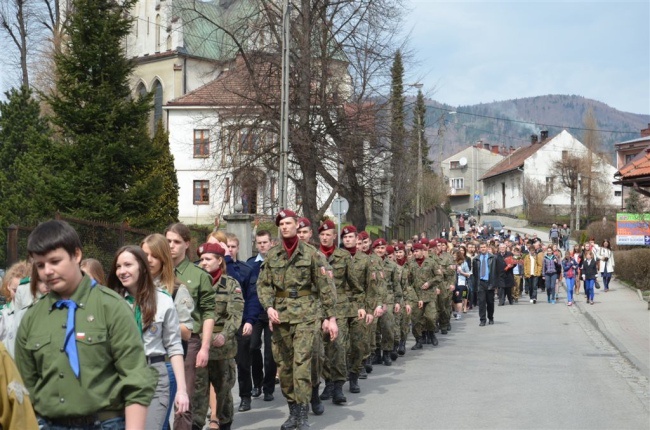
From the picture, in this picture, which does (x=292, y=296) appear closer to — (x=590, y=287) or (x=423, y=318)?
(x=423, y=318)

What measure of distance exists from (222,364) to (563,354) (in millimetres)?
9197

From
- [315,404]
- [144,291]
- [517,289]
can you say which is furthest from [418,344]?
[517,289]

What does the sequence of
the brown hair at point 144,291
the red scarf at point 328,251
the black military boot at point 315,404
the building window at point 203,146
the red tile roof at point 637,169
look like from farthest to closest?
the building window at point 203,146 → the red tile roof at point 637,169 → the red scarf at point 328,251 → the black military boot at point 315,404 → the brown hair at point 144,291

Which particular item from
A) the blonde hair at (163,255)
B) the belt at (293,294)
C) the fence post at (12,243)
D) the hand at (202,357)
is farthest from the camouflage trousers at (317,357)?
the fence post at (12,243)

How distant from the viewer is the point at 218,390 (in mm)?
8336

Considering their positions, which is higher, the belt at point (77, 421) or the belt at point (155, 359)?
the belt at point (155, 359)

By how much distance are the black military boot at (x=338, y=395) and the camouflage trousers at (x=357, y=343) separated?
3.45 ft

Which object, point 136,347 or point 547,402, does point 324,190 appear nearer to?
point 547,402

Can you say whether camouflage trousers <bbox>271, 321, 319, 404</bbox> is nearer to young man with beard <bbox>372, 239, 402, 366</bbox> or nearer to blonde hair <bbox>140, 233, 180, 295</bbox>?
blonde hair <bbox>140, 233, 180, 295</bbox>

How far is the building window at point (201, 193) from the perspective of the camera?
196 ft

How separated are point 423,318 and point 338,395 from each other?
706 cm

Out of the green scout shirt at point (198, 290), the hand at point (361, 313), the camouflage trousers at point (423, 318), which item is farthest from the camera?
the camouflage trousers at point (423, 318)

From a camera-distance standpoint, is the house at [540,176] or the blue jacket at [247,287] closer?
the blue jacket at [247,287]

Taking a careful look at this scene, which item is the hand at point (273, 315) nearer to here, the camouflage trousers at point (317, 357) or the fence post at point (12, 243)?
the camouflage trousers at point (317, 357)
